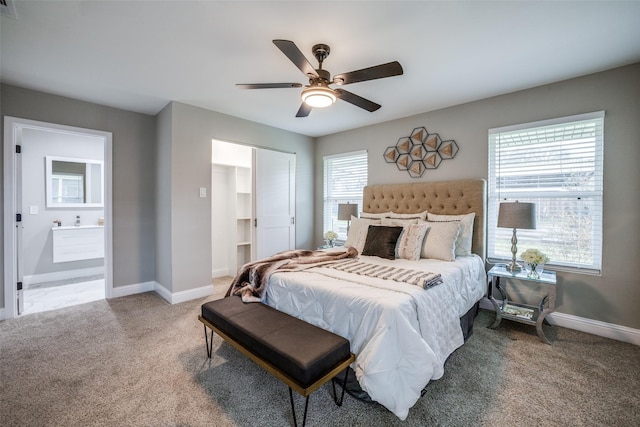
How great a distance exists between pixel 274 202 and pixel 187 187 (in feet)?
4.54

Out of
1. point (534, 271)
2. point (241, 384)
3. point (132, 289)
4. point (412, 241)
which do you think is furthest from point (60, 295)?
point (534, 271)

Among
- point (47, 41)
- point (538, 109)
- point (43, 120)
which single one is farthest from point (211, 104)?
point (538, 109)

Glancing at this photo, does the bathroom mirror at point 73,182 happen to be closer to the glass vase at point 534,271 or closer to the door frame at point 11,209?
the door frame at point 11,209

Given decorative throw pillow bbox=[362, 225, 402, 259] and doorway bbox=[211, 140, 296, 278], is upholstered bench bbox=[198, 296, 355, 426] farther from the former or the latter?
doorway bbox=[211, 140, 296, 278]

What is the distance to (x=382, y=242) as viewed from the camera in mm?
3025

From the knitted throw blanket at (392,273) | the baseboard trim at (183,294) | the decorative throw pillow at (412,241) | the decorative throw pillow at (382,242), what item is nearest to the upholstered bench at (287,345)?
the knitted throw blanket at (392,273)

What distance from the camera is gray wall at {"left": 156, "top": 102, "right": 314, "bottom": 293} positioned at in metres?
3.43

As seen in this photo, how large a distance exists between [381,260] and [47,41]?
11.4 feet

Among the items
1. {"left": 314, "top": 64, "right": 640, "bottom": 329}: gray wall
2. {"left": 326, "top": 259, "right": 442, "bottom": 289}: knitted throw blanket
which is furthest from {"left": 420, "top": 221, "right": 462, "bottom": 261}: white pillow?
{"left": 314, "top": 64, "right": 640, "bottom": 329}: gray wall

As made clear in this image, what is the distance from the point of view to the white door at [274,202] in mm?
4289

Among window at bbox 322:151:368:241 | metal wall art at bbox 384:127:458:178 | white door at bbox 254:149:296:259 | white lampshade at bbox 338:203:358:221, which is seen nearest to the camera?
metal wall art at bbox 384:127:458:178

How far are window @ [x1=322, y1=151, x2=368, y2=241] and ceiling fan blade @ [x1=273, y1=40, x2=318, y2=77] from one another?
8.50ft

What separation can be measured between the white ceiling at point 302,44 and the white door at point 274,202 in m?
1.33

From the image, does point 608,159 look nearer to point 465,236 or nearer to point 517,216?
point 517,216
